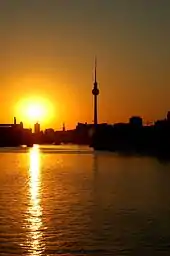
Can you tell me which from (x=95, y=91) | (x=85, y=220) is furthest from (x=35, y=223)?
(x=95, y=91)

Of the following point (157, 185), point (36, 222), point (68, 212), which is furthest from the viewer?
point (157, 185)

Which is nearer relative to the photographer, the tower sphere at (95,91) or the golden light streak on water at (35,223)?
the golden light streak on water at (35,223)

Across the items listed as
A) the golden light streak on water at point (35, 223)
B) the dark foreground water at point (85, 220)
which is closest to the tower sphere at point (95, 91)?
the dark foreground water at point (85, 220)

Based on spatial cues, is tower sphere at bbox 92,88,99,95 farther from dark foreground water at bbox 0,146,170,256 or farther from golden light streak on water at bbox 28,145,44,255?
golden light streak on water at bbox 28,145,44,255

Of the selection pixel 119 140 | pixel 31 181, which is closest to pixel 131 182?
pixel 31 181

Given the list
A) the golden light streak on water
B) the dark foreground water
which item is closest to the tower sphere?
the dark foreground water

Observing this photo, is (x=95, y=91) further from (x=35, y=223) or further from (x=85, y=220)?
(x=35, y=223)

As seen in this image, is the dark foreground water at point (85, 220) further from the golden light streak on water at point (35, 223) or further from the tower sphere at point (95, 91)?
the tower sphere at point (95, 91)

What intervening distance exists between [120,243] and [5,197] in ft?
55.2

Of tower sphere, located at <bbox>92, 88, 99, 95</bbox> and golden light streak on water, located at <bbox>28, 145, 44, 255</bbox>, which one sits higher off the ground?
tower sphere, located at <bbox>92, 88, 99, 95</bbox>

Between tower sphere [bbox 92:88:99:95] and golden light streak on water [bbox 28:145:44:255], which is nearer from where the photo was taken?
golden light streak on water [bbox 28:145:44:255]

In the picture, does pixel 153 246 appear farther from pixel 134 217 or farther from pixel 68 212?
pixel 68 212

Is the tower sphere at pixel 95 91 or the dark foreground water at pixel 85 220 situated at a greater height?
the tower sphere at pixel 95 91

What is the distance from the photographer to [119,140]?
17650cm
